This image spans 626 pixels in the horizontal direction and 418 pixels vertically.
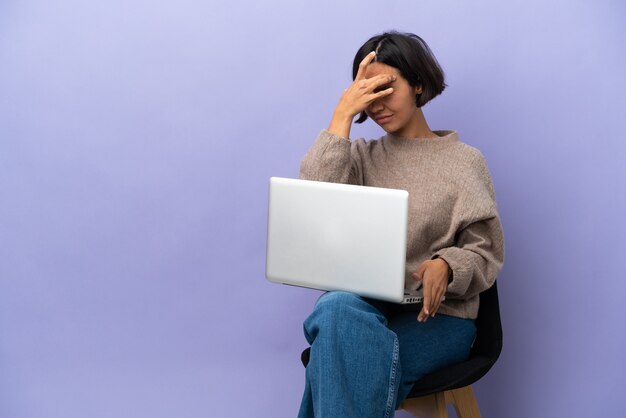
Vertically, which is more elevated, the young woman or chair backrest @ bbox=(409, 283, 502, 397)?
the young woman

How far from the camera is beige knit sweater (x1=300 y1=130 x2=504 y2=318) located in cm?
165

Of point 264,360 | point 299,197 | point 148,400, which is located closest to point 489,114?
point 299,197

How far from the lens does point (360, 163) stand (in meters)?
1.84

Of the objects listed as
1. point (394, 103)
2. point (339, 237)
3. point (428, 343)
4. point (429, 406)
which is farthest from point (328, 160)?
point (429, 406)

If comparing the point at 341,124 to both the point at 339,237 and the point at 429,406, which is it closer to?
the point at 339,237

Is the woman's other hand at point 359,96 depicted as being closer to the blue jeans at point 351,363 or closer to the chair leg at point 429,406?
the blue jeans at point 351,363

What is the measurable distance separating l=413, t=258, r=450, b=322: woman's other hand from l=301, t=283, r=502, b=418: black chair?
0.13 m

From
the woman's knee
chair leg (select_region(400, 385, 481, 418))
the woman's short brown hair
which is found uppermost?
the woman's short brown hair

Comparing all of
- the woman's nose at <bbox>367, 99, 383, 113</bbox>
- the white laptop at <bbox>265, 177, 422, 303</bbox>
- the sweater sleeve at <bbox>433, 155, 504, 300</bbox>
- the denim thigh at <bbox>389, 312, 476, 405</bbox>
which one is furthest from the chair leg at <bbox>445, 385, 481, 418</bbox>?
the woman's nose at <bbox>367, 99, 383, 113</bbox>

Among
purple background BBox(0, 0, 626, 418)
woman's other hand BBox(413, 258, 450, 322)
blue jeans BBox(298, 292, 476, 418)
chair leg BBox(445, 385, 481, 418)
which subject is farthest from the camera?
purple background BBox(0, 0, 626, 418)

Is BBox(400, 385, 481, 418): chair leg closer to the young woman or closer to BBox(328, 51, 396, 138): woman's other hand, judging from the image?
the young woman

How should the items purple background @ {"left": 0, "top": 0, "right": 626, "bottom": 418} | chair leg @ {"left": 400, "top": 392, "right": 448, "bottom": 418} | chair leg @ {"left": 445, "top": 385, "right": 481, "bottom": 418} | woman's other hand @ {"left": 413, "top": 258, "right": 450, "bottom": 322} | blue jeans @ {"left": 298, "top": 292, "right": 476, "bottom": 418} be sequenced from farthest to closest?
1. purple background @ {"left": 0, "top": 0, "right": 626, "bottom": 418}
2. chair leg @ {"left": 445, "top": 385, "right": 481, "bottom": 418}
3. chair leg @ {"left": 400, "top": 392, "right": 448, "bottom": 418}
4. woman's other hand @ {"left": 413, "top": 258, "right": 450, "bottom": 322}
5. blue jeans @ {"left": 298, "top": 292, "right": 476, "bottom": 418}

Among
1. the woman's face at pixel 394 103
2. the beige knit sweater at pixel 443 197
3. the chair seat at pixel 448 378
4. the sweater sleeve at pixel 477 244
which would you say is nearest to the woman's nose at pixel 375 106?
the woman's face at pixel 394 103

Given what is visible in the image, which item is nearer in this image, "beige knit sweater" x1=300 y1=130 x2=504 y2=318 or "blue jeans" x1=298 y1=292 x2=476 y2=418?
"blue jeans" x1=298 y1=292 x2=476 y2=418
